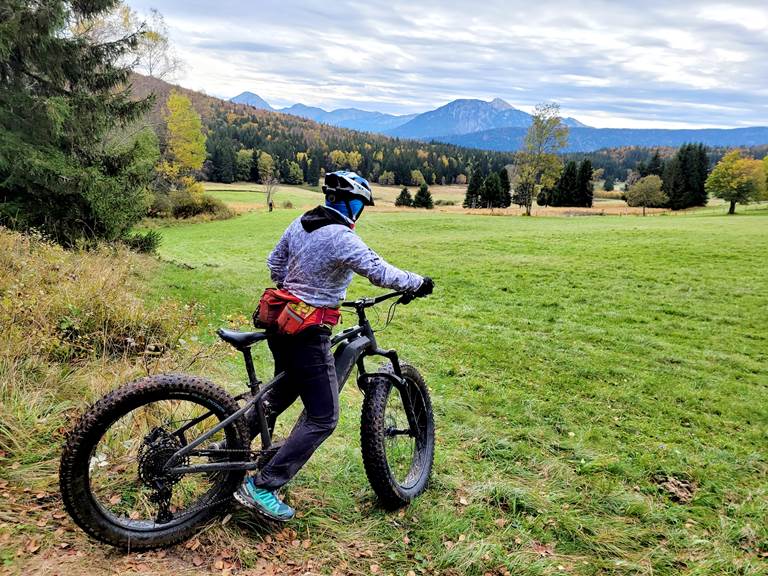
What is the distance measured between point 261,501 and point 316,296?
1.43 metres

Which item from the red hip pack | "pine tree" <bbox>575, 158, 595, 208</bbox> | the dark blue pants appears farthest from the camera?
"pine tree" <bbox>575, 158, 595, 208</bbox>

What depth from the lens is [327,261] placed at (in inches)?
120

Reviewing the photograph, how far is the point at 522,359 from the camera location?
901cm

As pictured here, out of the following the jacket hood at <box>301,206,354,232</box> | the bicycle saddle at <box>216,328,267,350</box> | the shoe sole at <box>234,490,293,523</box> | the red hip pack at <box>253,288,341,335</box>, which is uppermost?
the jacket hood at <box>301,206,354,232</box>

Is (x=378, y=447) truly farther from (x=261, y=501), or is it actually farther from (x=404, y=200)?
(x=404, y=200)

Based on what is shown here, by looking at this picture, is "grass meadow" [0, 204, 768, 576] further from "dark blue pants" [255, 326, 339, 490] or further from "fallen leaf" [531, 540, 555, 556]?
"dark blue pants" [255, 326, 339, 490]

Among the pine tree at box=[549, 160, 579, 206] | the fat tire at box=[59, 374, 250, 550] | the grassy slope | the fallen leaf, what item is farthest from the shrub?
the pine tree at box=[549, 160, 579, 206]

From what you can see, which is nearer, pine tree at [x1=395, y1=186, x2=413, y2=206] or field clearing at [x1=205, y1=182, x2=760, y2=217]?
field clearing at [x1=205, y1=182, x2=760, y2=217]

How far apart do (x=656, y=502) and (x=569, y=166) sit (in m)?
75.4

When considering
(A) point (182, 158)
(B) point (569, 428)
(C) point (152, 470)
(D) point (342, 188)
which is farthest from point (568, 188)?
(C) point (152, 470)

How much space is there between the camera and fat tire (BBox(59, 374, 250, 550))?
2604 millimetres

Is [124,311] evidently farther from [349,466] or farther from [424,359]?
[424,359]

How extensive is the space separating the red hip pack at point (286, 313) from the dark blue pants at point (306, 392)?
98 millimetres

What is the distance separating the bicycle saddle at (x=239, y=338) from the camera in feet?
9.75
